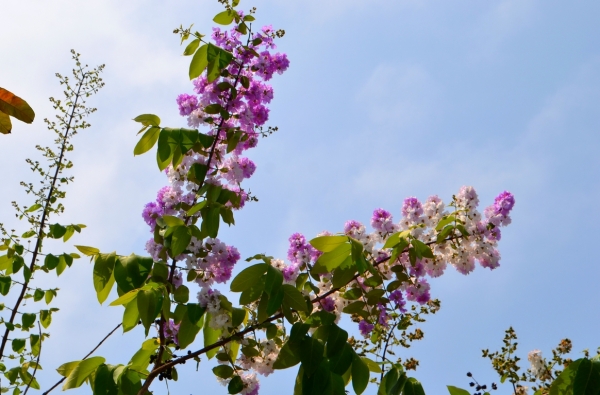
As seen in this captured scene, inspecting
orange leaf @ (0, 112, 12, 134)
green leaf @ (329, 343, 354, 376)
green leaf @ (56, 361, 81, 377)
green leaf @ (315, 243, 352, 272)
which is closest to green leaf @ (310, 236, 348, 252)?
green leaf @ (315, 243, 352, 272)

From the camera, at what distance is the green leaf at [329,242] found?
2.75 metres

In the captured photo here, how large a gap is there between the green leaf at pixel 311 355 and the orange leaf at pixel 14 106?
57.2 inches

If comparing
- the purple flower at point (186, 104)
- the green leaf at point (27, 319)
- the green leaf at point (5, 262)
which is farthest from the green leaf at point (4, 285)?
the purple flower at point (186, 104)

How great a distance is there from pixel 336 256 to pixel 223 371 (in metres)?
0.84

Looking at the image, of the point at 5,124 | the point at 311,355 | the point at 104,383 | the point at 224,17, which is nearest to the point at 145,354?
the point at 104,383

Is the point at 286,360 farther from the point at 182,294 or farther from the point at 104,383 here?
the point at 104,383

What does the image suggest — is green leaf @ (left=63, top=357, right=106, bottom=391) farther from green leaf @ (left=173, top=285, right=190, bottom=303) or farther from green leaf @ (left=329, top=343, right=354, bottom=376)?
green leaf @ (left=329, top=343, right=354, bottom=376)

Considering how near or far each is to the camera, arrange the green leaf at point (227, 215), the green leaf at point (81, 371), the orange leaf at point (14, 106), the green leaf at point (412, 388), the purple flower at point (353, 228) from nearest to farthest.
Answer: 1. the orange leaf at point (14, 106)
2. the green leaf at point (81, 371)
3. the green leaf at point (412, 388)
4. the green leaf at point (227, 215)
5. the purple flower at point (353, 228)

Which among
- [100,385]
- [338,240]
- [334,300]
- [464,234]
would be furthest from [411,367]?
[100,385]

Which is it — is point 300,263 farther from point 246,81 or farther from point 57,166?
point 57,166

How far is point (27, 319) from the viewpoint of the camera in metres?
3.68

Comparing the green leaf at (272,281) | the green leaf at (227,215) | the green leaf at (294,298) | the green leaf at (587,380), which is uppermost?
the green leaf at (227,215)

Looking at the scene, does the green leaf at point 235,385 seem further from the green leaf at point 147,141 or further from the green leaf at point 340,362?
the green leaf at point 147,141

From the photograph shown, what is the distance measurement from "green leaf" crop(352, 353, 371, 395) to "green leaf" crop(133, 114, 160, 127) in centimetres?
156
